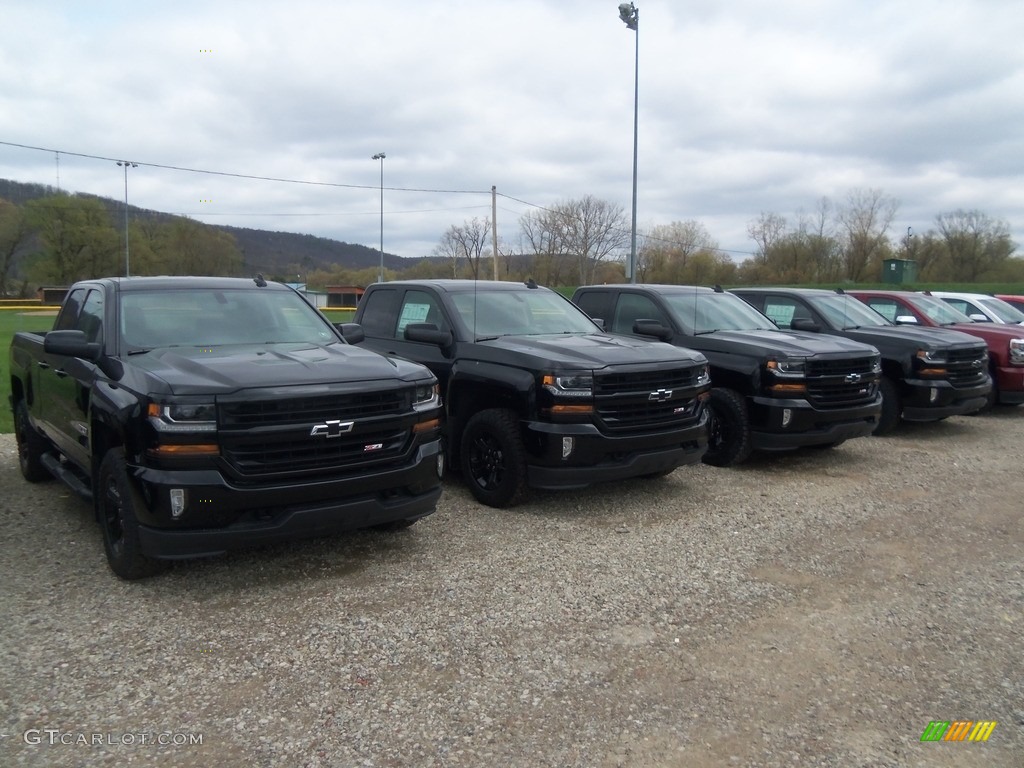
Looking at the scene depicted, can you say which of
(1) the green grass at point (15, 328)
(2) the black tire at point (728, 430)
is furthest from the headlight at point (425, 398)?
(1) the green grass at point (15, 328)

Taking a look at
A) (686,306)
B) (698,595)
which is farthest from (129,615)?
(686,306)

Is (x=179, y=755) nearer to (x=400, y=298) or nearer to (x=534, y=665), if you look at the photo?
(x=534, y=665)

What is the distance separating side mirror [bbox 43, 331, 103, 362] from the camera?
191 inches

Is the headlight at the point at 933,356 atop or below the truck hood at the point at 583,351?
below

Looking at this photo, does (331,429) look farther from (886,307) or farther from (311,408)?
(886,307)

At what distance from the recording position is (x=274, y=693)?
11.5ft

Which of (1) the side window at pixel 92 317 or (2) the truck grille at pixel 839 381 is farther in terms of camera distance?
(2) the truck grille at pixel 839 381

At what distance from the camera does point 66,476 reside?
5777 millimetres

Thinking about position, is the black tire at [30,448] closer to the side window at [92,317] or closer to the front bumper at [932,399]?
the side window at [92,317]

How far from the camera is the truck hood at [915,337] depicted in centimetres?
973

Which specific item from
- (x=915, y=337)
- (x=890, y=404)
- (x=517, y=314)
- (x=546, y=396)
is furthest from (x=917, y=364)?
(x=546, y=396)

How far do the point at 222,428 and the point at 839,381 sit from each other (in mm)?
6053
